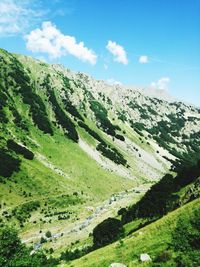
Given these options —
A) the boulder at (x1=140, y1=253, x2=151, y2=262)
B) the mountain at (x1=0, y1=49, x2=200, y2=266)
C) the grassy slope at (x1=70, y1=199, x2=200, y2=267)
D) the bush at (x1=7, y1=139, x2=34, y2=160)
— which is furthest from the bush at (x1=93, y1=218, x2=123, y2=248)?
the bush at (x1=7, y1=139, x2=34, y2=160)

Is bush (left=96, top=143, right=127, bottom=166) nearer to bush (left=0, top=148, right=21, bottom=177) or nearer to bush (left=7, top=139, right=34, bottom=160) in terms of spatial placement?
bush (left=7, top=139, right=34, bottom=160)

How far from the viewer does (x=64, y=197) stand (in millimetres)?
111062

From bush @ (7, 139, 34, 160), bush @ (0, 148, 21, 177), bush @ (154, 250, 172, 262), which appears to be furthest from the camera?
bush @ (7, 139, 34, 160)

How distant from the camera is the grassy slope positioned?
32.0 metres

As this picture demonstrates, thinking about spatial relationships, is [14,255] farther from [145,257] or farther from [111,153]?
[111,153]

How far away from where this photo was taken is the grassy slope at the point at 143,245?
1258 inches

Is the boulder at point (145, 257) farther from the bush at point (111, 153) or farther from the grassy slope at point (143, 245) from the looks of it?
the bush at point (111, 153)

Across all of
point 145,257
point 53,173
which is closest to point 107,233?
point 145,257

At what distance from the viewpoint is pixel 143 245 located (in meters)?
33.2

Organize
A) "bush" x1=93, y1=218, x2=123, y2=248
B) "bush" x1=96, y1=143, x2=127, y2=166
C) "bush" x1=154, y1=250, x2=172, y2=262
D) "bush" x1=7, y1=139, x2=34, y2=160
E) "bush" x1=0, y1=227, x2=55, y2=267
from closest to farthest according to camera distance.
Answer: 1. "bush" x1=154, y1=250, x2=172, y2=262
2. "bush" x1=0, y1=227, x2=55, y2=267
3. "bush" x1=93, y1=218, x2=123, y2=248
4. "bush" x1=7, y1=139, x2=34, y2=160
5. "bush" x1=96, y1=143, x2=127, y2=166

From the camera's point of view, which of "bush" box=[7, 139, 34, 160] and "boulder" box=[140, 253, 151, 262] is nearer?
"boulder" box=[140, 253, 151, 262]

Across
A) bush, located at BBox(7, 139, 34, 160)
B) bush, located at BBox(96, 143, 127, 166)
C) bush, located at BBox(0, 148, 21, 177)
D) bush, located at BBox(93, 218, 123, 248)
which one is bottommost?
bush, located at BBox(0, 148, 21, 177)

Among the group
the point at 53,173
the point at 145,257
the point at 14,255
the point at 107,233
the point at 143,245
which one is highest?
the point at 143,245

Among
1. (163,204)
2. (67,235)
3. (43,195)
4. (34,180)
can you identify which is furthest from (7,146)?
(163,204)
